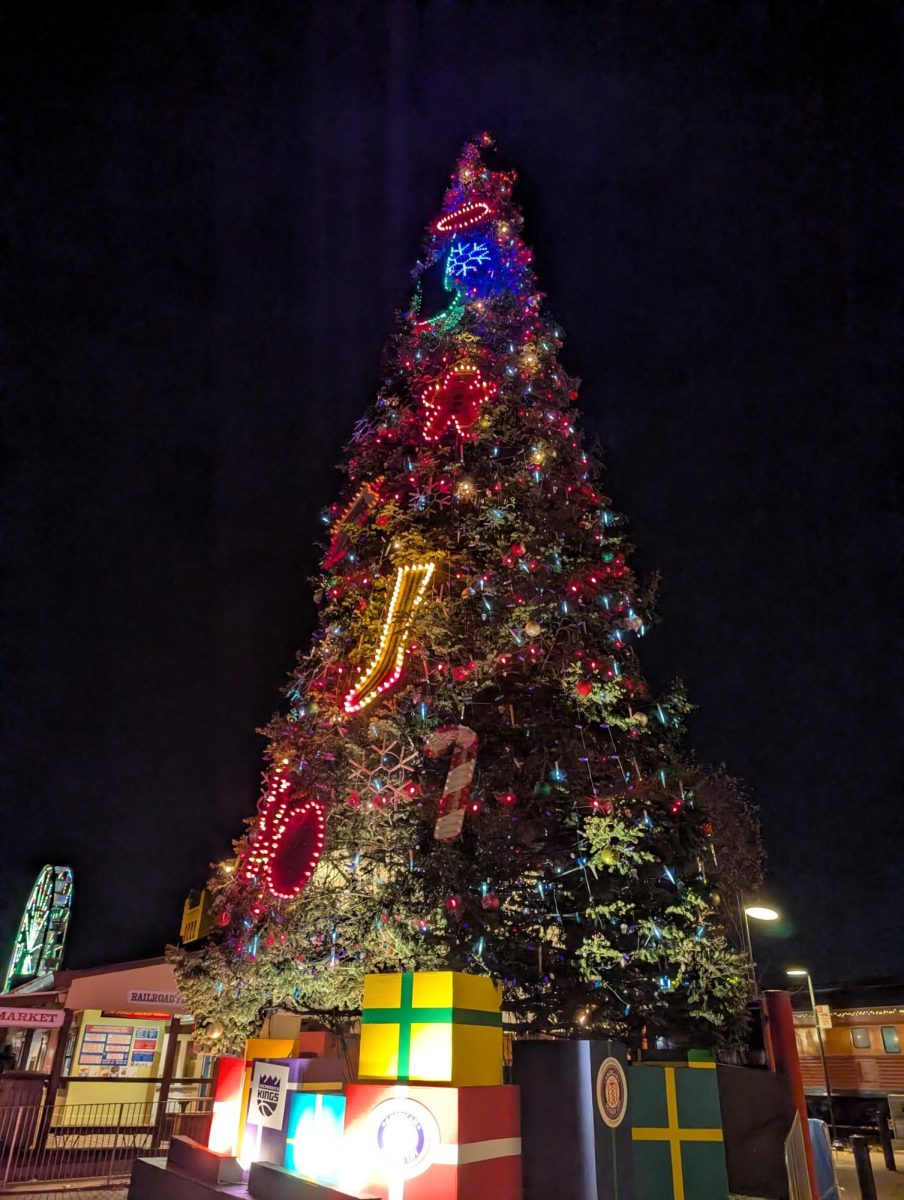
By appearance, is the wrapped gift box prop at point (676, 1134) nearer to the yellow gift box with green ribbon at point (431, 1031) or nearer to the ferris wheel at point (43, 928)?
the yellow gift box with green ribbon at point (431, 1031)

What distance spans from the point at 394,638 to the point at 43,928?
23158mm

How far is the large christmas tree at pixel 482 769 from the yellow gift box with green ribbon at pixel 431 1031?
2.25 metres

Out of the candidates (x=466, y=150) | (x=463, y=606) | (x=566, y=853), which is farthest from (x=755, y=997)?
(x=466, y=150)

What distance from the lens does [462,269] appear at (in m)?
12.0

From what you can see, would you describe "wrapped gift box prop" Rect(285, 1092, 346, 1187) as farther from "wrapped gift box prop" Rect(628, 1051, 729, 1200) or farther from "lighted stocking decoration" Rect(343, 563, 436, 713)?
"lighted stocking decoration" Rect(343, 563, 436, 713)

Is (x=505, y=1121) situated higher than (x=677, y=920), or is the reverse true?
(x=677, y=920)

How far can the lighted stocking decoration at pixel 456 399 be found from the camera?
932cm

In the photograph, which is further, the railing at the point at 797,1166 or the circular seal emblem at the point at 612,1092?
the railing at the point at 797,1166

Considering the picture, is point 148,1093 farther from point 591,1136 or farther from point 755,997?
point 591,1136

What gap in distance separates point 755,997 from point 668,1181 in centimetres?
469

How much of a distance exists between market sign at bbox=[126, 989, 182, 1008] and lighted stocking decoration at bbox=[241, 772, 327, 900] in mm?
7656

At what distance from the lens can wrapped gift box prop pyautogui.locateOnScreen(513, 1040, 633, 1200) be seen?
4023 mm

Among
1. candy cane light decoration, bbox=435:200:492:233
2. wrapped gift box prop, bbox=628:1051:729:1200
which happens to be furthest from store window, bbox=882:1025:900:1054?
candy cane light decoration, bbox=435:200:492:233

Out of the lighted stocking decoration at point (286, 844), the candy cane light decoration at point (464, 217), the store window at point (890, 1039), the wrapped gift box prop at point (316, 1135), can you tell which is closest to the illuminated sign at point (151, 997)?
the lighted stocking decoration at point (286, 844)
